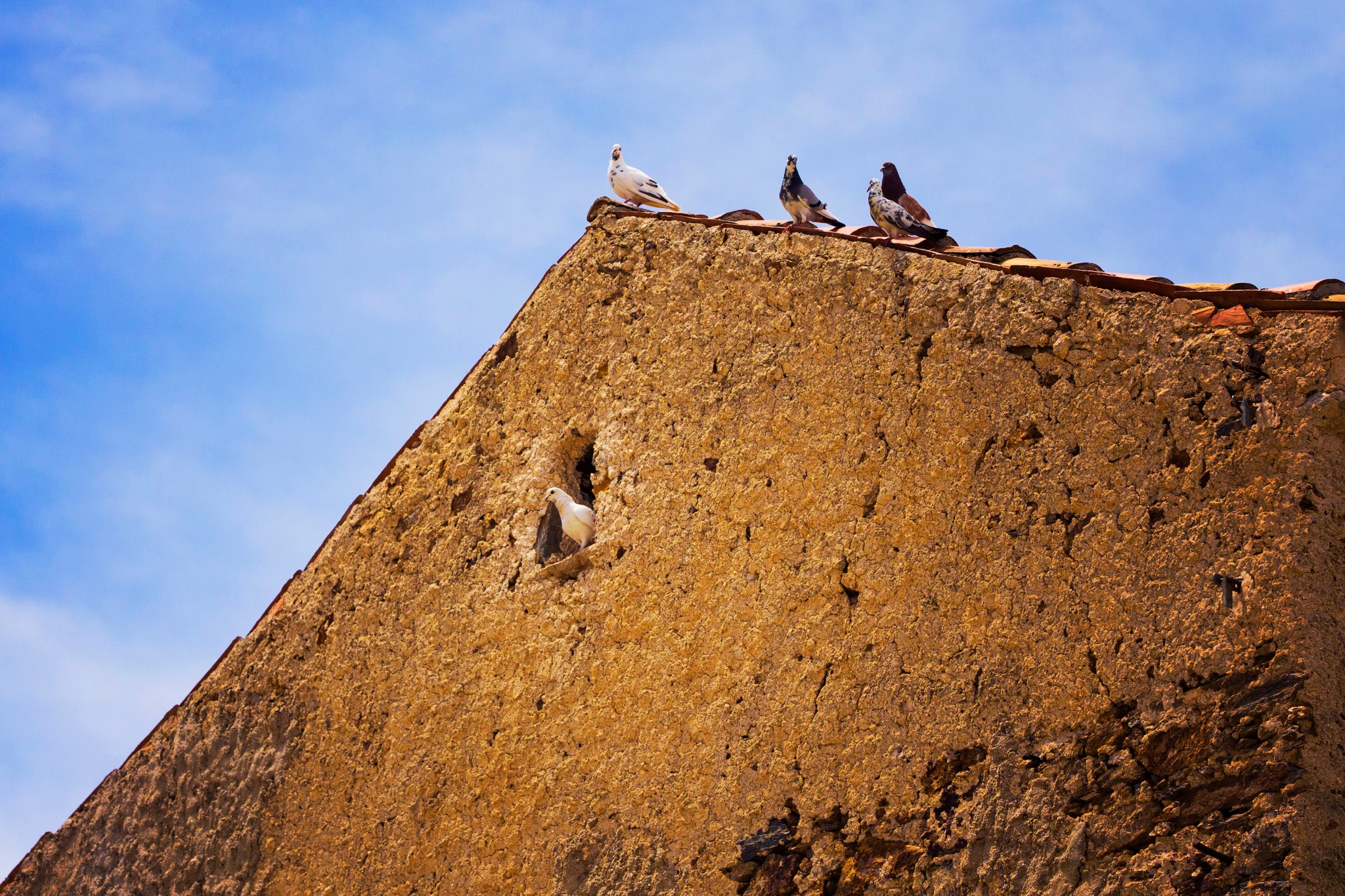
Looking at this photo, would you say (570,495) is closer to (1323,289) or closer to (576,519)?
(576,519)

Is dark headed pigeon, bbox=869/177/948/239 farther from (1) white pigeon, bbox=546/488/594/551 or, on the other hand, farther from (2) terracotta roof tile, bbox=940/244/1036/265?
(1) white pigeon, bbox=546/488/594/551

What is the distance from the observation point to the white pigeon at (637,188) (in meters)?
6.47

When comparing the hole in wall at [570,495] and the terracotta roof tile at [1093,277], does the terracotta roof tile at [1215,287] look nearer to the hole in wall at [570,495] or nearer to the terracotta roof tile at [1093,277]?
the terracotta roof tile at [1093,277]

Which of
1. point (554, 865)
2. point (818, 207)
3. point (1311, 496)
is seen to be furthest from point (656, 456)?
point (1311, 496)

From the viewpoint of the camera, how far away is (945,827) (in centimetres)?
461

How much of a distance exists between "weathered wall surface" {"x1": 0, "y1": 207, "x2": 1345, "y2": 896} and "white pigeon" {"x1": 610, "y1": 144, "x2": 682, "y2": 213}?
0.19 metres

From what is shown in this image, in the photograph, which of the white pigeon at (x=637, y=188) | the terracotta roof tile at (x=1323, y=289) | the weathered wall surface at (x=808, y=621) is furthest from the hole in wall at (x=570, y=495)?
the terracotta roof tile at (x=1323, y=289)

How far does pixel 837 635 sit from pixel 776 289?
1.62 metres

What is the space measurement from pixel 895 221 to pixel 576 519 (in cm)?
198

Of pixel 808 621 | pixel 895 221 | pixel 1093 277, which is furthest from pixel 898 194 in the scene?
pixel 808 621

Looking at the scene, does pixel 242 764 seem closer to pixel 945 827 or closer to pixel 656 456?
pixel 656 456

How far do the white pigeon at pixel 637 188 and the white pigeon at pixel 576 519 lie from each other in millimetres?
1601

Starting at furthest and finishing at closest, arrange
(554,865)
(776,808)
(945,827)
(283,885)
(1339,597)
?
(283,885) < (554,865) < (776,808) < (945,827) < (1339,597)

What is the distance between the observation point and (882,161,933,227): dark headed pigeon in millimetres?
5641
